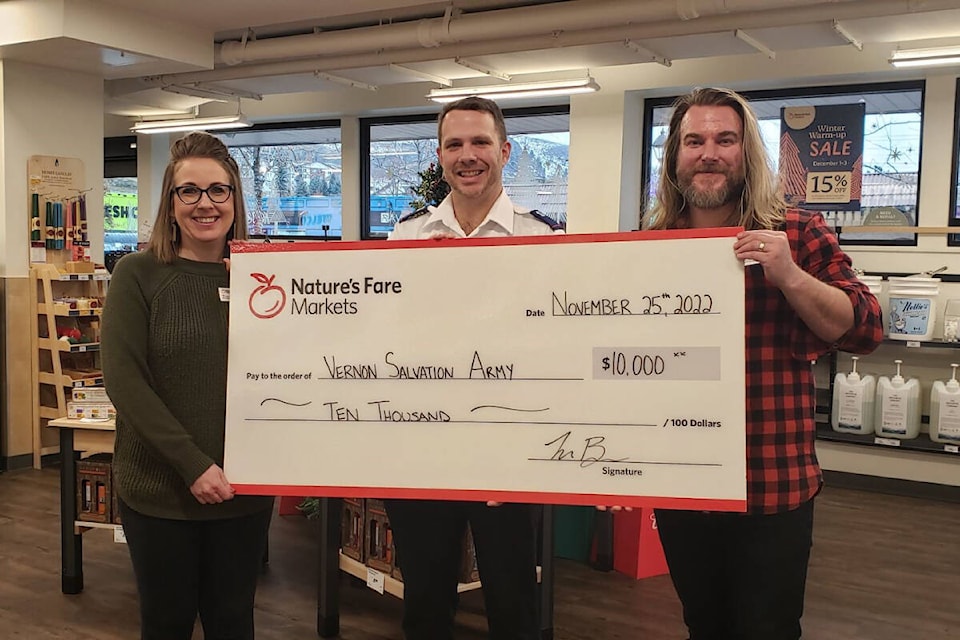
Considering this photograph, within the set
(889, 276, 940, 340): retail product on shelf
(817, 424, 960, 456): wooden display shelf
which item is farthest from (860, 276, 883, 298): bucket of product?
(817, 424, 960, 456): wooden display shelf

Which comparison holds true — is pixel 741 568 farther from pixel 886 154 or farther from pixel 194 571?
pixel 886 154

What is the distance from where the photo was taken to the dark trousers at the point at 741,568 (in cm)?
153

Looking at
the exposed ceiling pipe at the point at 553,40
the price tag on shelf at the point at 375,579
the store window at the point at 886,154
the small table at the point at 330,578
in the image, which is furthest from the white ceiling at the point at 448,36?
the price tag on shelf at the point at 375,579

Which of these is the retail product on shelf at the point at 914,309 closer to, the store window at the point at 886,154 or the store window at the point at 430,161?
the store window at the point at 886,154

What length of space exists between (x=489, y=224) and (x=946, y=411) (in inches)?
162

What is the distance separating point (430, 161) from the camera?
7.68 meters

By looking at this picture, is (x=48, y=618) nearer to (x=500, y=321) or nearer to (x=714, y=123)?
(x=500, y=321)

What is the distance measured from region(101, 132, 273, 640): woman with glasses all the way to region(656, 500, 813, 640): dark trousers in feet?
3.26

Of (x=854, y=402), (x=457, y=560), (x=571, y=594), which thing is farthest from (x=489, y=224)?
(x=854, y=402)

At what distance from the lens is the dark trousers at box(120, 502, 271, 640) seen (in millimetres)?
1771

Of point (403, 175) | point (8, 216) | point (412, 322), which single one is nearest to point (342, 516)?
point (412, 322)

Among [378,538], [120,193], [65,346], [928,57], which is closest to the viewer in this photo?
[378,538]

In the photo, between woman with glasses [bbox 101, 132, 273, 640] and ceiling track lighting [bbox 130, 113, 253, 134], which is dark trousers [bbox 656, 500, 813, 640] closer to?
woman with glasses [bbox 101, 132, 273, 640]

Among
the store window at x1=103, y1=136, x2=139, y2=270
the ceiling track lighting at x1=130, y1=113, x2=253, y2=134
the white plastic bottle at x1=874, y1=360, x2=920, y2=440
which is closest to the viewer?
the white plastic bottle at x1=874, y1=360, x2=920, y2=440
